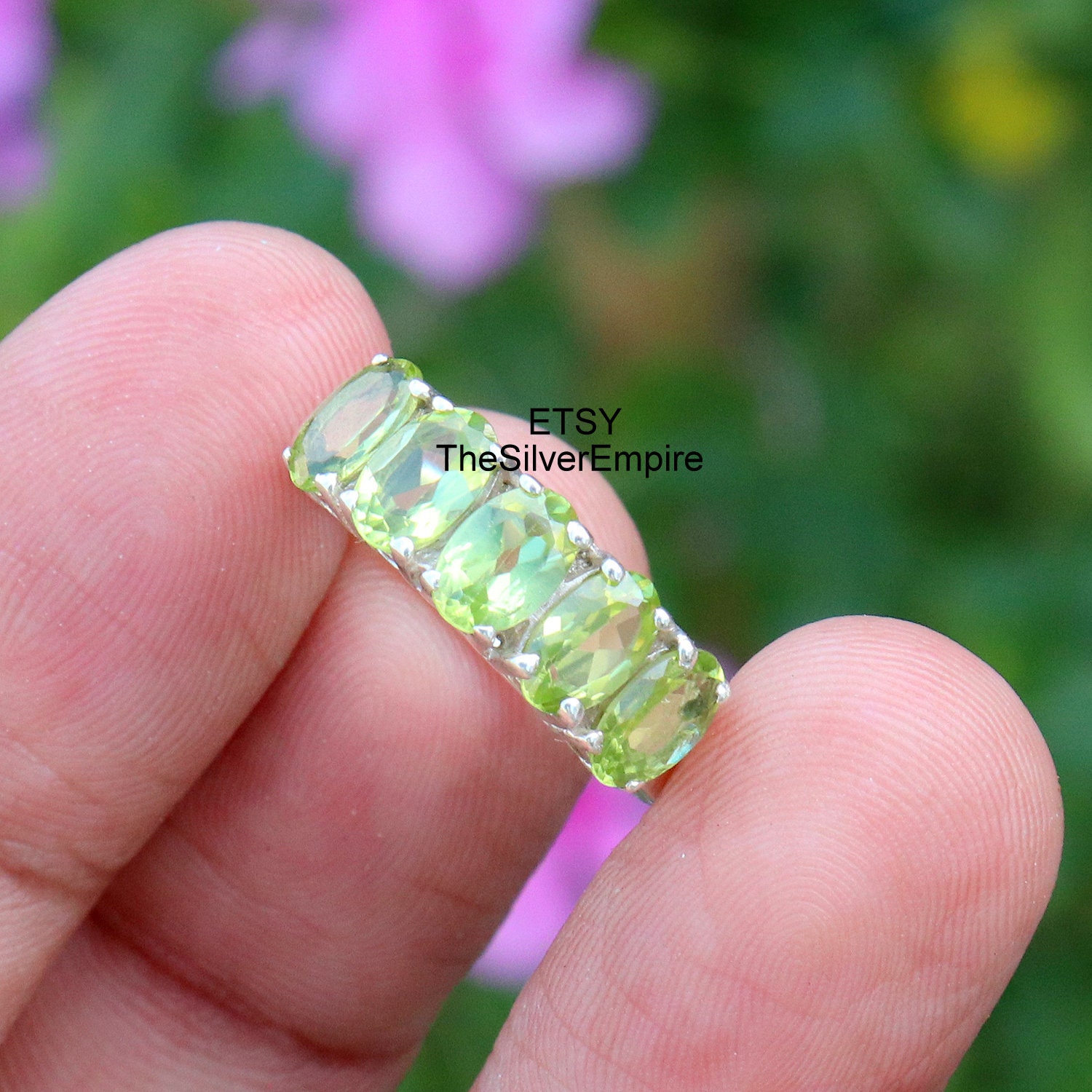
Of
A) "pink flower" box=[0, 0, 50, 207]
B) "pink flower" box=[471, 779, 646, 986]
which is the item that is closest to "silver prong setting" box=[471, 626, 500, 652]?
"pink flower" box=[471, 779, 646, 986]

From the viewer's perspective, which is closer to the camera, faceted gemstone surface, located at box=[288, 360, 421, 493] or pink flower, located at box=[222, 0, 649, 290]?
faceted gemstone surface, located at box=[288, 360, 421, 493]

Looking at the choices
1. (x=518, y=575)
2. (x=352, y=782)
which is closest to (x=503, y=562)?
(x=518, y=575)

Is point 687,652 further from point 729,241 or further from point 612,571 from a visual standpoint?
point 729,241

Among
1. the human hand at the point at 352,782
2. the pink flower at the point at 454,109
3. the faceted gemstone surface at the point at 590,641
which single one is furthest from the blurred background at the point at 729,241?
the faceted gemstone surface at the point at 590,641

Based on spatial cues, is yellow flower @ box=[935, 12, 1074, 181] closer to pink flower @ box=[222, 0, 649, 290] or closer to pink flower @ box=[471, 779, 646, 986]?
pink flower @ box=[222, 0, 649, 290]

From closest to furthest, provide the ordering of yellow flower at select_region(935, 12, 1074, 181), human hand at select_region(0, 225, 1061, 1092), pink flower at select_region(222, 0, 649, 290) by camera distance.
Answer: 1. human hand at select_region(0, 225, 1061, 1092)
2. pink flower at select_region(222, 0, 649, 290)
3. yellow flower at select_region(935, 12, 1074, 181)

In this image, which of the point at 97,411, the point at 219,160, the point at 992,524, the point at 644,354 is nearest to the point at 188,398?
the point at 97,411
